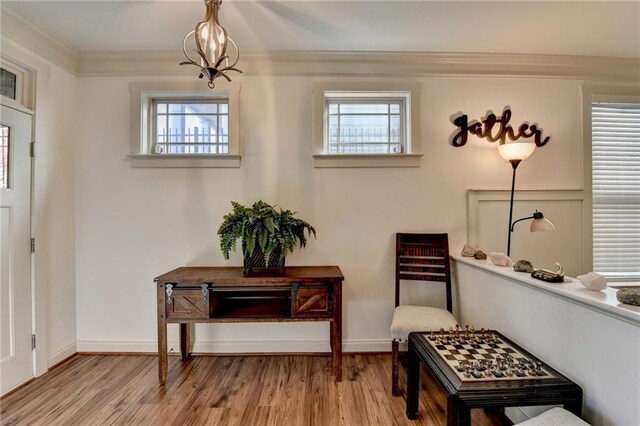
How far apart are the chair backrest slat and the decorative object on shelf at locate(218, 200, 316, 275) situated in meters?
0.88

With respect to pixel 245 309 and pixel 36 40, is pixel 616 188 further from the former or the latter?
pixel 36 40

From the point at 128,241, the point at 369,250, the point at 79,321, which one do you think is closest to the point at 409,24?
the point at 369,250

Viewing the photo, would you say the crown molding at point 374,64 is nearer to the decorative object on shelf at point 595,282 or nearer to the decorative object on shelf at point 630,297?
the decorative object on shelf at point 595,282

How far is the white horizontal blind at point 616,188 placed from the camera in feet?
8.75

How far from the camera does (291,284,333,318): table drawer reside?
2.10 metres

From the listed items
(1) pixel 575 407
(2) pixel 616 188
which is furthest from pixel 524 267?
(2) pixel 616 188

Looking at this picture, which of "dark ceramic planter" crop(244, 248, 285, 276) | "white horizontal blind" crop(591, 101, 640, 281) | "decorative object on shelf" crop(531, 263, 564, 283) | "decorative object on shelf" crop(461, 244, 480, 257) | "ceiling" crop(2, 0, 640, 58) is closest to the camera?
"decorative object on shelf" crop(531, 263, 564, 283)

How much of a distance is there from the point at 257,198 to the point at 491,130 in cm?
217

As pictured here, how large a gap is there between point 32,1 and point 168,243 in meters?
1.90

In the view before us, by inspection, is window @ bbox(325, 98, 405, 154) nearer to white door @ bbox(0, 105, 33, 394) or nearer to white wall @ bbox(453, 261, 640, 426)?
white wall @ bbox(453, 261, 640, 426)

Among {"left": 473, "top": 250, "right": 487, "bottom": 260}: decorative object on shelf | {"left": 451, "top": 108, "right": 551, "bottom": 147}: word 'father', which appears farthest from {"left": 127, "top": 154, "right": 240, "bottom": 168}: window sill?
{"left": 473, "top": 250, "right": 487, "bottom": 260}: decorative object on shelf

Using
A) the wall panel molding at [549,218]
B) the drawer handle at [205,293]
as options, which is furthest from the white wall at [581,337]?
the drawer handle at [205,293]

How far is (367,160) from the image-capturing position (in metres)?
2.57

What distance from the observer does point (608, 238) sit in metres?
2.68
